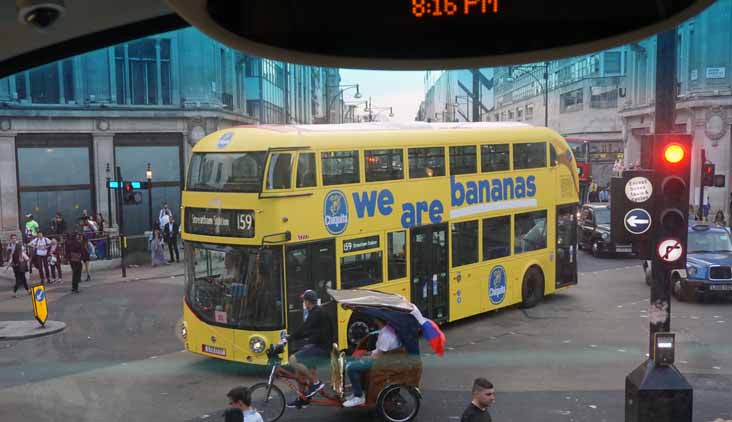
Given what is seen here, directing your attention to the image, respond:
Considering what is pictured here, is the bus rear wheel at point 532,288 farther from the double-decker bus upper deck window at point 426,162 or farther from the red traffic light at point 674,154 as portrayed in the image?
the red traffic light at point 674,154

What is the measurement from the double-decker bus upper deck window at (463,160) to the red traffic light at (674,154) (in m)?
7.21

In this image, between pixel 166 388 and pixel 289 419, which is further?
pixel 166 388

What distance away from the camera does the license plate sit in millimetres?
11312

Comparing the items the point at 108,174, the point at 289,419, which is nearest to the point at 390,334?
the point at 289,419

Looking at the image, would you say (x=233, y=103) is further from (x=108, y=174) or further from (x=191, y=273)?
(x=191, y=273)

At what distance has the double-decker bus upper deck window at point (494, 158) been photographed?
14805 mm

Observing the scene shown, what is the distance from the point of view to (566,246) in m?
17.1

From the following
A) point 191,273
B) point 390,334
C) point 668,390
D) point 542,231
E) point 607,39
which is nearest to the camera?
point 607,39

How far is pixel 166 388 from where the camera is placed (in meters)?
10.8

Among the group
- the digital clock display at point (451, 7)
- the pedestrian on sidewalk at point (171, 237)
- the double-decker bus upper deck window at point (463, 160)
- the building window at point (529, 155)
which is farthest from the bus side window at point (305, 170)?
the pedestrian on sidewalk at point (171, 237)

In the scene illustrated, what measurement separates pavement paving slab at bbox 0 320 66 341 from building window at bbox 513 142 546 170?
1043cm

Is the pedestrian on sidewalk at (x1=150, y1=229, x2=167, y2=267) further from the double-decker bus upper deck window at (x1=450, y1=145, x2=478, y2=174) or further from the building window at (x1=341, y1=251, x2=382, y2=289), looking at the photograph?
the building window at (x1=341, y1=251, x2=382, y2=289)

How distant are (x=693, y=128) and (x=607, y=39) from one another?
37.4 m

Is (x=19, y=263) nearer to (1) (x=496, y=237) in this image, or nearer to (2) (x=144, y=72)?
(1) (x=496, y=237)
